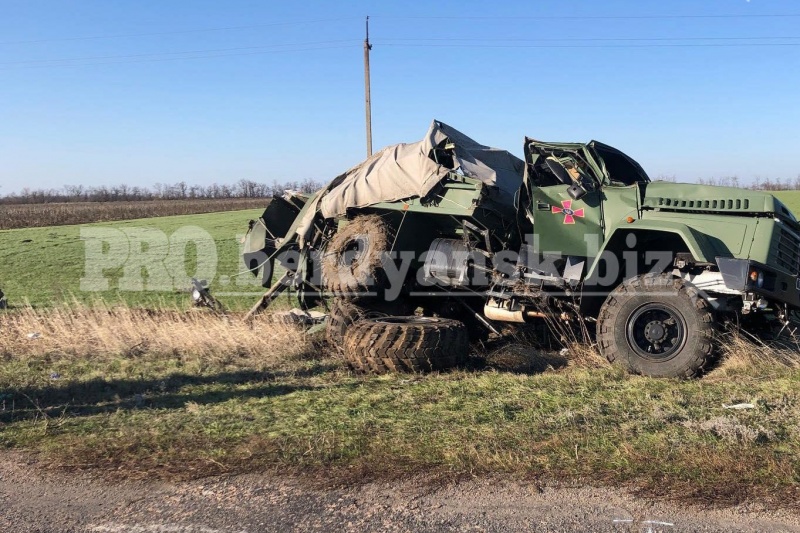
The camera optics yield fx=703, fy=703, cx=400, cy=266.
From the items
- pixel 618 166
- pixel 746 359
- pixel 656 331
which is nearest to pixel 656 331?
pixel 656 331

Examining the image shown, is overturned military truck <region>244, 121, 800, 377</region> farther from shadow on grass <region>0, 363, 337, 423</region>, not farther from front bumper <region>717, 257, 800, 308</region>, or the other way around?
shadow on grass <region>0, 363, 337, 423</region>

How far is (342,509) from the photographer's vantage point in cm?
412

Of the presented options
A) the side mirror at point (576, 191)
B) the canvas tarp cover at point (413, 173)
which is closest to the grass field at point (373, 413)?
the side mirror at point (576, 191)

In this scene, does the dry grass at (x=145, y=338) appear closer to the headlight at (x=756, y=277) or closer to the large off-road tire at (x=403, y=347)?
the large off-road tire at (x=403, y=347)

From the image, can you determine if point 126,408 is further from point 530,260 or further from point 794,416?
point 794,416

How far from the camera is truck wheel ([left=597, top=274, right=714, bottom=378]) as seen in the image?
6.96m

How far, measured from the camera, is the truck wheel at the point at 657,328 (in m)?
6.96

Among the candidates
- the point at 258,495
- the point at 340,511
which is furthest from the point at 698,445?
the point at 258,495

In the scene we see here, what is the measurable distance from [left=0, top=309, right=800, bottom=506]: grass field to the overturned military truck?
43 cm

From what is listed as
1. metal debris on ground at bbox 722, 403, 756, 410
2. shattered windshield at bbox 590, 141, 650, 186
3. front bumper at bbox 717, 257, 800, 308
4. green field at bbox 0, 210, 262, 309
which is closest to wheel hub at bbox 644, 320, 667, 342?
front bumper at bbox 717, 257, 800, 308

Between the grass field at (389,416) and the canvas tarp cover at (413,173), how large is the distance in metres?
2.05

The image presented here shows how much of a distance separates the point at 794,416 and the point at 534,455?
2.31 m

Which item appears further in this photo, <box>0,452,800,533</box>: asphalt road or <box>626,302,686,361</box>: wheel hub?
<box>626,302,686,361</box>: wheel hub

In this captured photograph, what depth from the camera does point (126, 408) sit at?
6555mm
